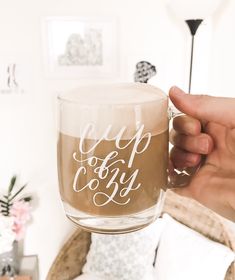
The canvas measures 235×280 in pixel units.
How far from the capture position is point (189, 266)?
5.47ft

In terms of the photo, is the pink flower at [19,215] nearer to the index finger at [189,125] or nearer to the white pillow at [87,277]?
the white pillow at [87,277]

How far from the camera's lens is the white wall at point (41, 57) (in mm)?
1807

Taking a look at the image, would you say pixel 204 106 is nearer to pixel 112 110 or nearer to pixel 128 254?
pixel 112 110

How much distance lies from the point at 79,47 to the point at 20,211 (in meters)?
1.02

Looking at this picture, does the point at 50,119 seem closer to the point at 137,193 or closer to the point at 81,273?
the point at 81,273

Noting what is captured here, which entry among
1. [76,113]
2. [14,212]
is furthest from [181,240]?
[76,113]

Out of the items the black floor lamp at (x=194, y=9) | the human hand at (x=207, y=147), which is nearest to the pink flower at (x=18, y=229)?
the human hand at (x=207, y=147)

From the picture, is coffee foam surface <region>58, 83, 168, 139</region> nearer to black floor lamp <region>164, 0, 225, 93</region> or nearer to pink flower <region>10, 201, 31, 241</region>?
black floor lamp <region>164, 0, 225, 93</region>

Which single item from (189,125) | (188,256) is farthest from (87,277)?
(189,125)

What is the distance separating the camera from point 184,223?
6.31ft

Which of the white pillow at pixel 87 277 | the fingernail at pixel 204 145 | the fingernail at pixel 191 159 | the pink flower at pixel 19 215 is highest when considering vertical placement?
the fingernail at pixel 204 145

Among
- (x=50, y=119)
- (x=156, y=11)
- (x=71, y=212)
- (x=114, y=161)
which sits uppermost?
(x=156, y=11)

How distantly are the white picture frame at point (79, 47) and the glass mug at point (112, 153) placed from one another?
1.33 metres

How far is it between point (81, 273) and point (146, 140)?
1764 mm
